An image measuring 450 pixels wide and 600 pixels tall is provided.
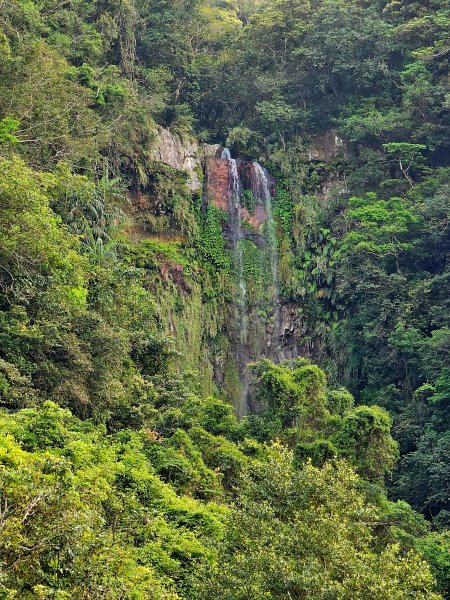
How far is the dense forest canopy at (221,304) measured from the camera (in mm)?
8438

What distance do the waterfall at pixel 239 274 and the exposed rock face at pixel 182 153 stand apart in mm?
930

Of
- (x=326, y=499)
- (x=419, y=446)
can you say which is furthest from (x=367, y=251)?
(x=326, y=499)

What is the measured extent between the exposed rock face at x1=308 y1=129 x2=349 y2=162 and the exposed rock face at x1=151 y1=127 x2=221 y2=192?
3.67 m

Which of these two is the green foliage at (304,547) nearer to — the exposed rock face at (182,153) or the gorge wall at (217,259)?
the gorge wall at (217,259)

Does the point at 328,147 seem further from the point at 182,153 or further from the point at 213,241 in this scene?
the point at 213,241

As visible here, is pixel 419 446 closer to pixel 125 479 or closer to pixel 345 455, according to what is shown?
pixel 345 455

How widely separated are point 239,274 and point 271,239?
1825mm

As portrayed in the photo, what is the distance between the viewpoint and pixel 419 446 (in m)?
19.5

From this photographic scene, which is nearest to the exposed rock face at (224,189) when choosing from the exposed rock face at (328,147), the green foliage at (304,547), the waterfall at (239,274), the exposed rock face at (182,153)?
the waterfall at (239,274)

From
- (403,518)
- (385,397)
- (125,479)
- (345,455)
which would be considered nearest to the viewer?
(125,479)

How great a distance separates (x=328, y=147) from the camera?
1120 inches

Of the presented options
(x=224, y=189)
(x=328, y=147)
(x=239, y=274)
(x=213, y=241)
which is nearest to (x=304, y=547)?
(x=239, y=274)

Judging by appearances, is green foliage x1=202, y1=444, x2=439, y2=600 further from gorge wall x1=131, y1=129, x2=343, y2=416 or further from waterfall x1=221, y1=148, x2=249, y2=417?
waterfall x1=221, y1=148, x2=249, y2=417

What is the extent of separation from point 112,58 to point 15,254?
15458mm
